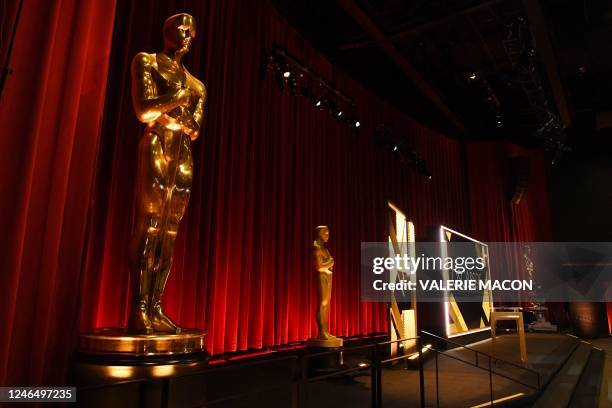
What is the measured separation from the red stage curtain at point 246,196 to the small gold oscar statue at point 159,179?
98 centimetres

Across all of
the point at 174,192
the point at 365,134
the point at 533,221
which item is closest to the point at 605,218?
the point at 533,221

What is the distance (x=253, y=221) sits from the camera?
4.69 m

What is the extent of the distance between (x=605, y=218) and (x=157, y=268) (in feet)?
42.7

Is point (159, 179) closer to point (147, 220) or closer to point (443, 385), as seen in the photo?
point (147, 220)

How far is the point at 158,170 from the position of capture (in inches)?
87.7

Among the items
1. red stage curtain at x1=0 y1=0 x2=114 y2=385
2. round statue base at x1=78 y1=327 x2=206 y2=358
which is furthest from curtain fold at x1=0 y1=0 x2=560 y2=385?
round statue base at x1=78 y1=327 x2=206 y2=358

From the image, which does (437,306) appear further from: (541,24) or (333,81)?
(541,24)

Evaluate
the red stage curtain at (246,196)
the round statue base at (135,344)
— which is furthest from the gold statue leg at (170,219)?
the red stage curtain at (246,196)

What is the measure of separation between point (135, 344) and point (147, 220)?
0.62 metres

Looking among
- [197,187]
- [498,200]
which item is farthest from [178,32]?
[498,200]

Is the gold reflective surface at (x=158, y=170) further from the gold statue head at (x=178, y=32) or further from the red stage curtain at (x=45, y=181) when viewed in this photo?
the red stage curtain at (x=45, y=181)

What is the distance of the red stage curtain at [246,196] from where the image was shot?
325 cm

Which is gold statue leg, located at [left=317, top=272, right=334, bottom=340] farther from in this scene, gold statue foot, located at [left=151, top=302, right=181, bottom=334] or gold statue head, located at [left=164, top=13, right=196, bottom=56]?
gold statue head, located at [left=164, top=13, right=196, bottom=56]

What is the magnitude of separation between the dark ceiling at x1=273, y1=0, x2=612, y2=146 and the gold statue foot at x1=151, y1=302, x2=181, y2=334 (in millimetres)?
4481
